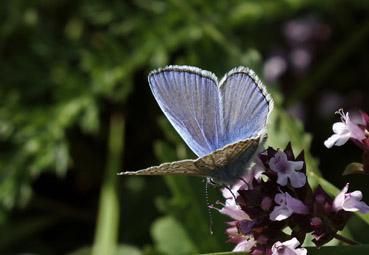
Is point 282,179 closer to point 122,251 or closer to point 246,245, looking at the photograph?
point 246,245

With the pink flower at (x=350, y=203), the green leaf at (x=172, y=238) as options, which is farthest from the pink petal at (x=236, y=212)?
the green leaf at (x=172, y=238)

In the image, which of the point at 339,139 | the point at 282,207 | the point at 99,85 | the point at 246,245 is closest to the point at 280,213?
the point at 282,207

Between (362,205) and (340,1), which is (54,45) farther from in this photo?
(362,205)

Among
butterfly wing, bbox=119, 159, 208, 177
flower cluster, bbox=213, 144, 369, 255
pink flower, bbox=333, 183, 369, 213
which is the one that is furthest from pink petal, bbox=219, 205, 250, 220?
pink flower, bbox=333, 183, 369, 213

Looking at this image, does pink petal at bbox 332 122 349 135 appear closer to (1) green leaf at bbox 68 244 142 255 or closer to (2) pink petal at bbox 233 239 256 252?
(2) pink petal at bbox 233 239 256 252

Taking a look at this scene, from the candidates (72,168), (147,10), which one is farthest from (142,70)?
(72,168)

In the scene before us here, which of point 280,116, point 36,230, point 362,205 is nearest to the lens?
point 362,205
